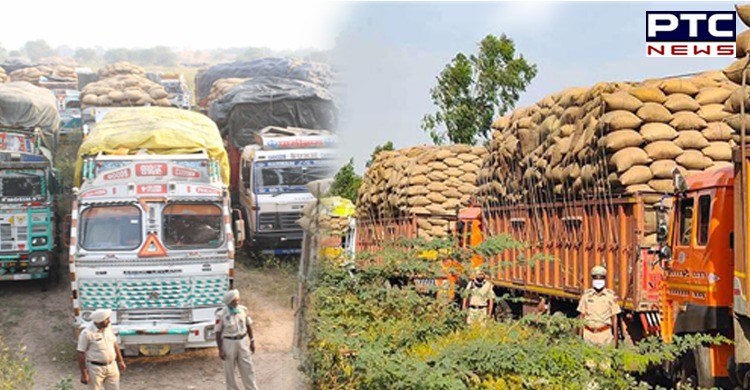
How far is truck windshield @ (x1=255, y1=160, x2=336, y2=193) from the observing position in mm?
18266

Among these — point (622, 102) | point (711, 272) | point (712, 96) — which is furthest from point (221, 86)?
point (711, 272)

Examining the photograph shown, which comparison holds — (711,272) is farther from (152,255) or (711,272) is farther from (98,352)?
(152,255)

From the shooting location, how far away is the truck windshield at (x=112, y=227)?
1335cm

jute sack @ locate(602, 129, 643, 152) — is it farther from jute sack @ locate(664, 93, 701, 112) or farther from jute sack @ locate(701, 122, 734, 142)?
jute sack @ locate(701, 122, 734, 142)

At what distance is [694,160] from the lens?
396 inches

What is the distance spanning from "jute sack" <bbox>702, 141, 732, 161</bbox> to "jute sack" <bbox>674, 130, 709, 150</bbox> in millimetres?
55

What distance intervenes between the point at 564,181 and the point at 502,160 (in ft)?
9.23

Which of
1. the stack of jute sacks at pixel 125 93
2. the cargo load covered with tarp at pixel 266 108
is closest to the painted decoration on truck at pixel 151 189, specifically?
the cargo load covered with tarp at pixel 266 108

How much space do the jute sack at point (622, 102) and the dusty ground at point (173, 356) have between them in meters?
4.07

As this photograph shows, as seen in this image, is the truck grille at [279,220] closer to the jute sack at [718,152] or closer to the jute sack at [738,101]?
the jute sack at [718,152]

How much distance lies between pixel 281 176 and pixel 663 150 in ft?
30.3

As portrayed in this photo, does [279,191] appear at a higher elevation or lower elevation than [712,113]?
lower

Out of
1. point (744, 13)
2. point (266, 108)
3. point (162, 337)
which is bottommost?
point (162, 337)

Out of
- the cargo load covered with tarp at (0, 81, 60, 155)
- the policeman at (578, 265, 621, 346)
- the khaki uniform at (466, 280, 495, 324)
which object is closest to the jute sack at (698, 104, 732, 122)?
the policeman at (578, 265, 621, 346)
